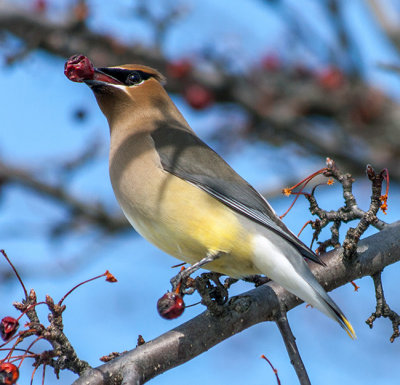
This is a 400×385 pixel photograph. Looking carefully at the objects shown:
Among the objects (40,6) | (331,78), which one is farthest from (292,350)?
(331,78)

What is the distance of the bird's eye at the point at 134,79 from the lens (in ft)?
14.8

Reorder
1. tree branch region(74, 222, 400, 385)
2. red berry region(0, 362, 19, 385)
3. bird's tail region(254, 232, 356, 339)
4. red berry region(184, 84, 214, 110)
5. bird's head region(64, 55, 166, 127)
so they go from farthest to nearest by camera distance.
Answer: red berry region(184, 84, 214, 110) → bird's head region(64, 55, 166, 127) → bird's tail region(254, 232, 356, 339) → tree branch region(74, 222, 400, 385) → red berry region(0, 362, 19, 385)

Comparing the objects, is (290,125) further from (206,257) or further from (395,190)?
(206,257)

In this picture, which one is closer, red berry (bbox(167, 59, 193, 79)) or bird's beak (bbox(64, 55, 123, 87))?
bird's beak (bbox(64, 55, 123, 87))

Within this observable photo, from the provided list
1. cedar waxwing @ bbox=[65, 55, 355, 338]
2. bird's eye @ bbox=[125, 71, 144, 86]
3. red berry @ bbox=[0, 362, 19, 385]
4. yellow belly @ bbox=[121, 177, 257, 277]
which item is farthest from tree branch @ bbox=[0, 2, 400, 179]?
red berry @ bbox=[0, 362, 19, 385]

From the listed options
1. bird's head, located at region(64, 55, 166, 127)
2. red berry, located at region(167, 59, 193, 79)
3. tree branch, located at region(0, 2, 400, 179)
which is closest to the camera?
bird's head, located at region(64, 55, 166, 127)

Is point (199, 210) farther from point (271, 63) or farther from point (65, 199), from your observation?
point (271, 63)

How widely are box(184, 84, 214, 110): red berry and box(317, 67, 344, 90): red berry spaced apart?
1.62 meters

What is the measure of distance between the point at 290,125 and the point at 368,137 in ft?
4.05

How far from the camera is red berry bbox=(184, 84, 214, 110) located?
7938mm

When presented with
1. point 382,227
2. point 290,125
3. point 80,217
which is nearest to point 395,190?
point 290,125

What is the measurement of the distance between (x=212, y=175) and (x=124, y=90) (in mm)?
887

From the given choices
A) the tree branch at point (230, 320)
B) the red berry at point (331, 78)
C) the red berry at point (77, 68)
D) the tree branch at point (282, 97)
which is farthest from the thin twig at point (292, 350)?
the red berry at point (331, 78)

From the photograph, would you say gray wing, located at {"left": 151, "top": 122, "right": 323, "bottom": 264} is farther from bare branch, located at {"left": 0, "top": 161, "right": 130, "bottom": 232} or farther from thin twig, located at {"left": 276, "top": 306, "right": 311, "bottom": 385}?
bare branch, located at {"left": 0, "top": 161, "right": 130, "bottom": 232}
